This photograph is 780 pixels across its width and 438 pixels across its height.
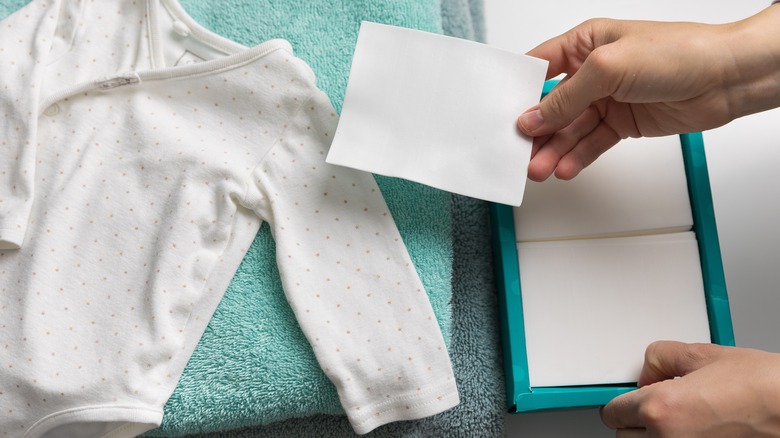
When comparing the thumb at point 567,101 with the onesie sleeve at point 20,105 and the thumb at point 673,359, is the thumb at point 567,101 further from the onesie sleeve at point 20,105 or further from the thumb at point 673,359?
the onesie sleeve at point 20,105

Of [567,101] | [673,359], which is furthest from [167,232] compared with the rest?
[673,359]

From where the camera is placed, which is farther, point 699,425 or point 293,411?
point 293,411

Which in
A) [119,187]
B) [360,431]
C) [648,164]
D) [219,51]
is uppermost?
[219,51]

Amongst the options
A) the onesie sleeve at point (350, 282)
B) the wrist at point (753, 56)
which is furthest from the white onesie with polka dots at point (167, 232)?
the wrist at point (753, 56)

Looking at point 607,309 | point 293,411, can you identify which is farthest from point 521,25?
point 293,411

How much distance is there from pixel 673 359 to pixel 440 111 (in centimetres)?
41

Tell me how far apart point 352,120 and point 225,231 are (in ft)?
0.73

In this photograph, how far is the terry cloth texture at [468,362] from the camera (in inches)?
34.1

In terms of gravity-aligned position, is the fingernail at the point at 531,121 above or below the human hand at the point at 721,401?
above

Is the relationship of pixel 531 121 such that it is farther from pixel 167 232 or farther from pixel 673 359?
pixel 167 232

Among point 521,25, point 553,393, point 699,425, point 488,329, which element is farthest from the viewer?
point 521,25

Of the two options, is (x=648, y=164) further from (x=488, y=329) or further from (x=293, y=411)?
(x=293, y=411)

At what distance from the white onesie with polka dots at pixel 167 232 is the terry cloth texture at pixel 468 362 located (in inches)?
2.4

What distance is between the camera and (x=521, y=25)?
108cm
